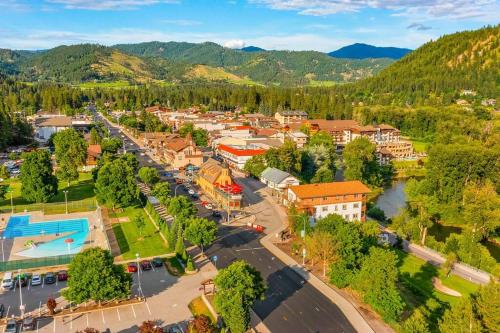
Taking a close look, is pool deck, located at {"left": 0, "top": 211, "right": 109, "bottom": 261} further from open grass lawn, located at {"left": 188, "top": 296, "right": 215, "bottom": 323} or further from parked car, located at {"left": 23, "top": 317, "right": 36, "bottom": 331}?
open grass lawn, located at {"left": 188, "top": 296, "right": 215, "bottom": 323}

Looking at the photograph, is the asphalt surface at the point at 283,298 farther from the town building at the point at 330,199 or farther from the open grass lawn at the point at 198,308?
the town building at the point at 330,199

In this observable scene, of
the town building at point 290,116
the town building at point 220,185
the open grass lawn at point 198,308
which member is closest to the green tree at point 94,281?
the open grass lawn at point 198,308

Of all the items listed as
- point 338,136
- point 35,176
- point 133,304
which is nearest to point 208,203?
point 35,176

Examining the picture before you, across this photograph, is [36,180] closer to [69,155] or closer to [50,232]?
[50,232]

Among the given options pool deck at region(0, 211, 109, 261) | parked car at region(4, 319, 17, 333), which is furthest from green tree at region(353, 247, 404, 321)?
pool deck at region(0, 211, 109, 261)

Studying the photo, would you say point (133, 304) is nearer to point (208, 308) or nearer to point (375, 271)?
point (208, 308)

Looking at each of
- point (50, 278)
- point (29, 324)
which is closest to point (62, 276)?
point (50, 278)
